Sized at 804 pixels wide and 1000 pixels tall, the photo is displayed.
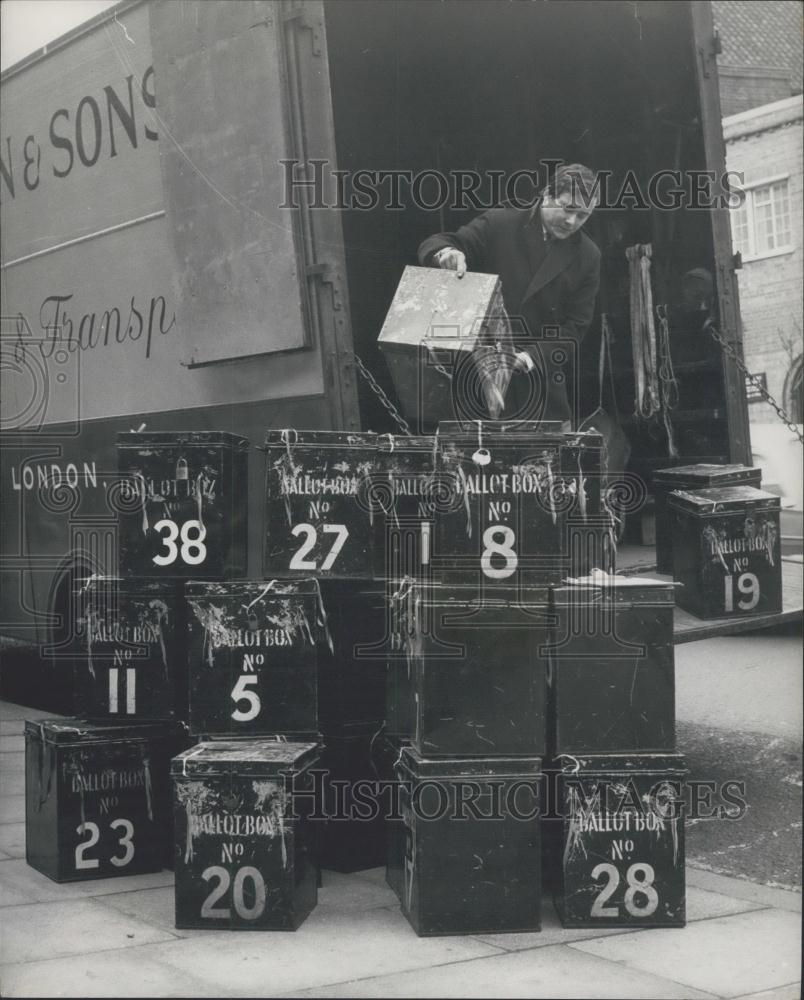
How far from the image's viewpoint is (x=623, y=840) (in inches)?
176

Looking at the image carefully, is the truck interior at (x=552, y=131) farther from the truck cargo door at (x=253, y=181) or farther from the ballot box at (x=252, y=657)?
the ballot box at (x=252, y=657)

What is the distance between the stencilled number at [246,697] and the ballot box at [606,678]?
1084 mm

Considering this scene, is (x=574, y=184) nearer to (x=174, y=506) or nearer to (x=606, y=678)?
(x=174, y=506)

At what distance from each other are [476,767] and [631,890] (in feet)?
2.23

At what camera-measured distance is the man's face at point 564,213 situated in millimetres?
6750

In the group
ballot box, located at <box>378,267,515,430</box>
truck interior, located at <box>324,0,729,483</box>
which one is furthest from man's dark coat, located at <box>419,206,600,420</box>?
ballot box, located at <box>378,267,515,430</box>

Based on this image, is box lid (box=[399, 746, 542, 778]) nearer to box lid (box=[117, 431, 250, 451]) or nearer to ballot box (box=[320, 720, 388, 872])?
ballot box (box=[320, 720, 388, 872])

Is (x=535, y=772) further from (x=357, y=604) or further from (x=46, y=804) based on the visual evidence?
(x=46, y=804)

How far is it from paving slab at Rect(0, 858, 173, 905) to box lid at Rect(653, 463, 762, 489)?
2.87m

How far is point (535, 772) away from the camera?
4.42m

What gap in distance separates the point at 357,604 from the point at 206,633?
2.15ft

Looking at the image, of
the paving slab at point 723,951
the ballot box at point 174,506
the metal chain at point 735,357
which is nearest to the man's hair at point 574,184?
the metal chain at point 735,357

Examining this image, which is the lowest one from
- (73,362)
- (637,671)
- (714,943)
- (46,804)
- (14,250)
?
(714,943)

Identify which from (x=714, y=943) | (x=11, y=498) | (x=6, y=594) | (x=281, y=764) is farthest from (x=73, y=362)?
(x=714, y=943)
